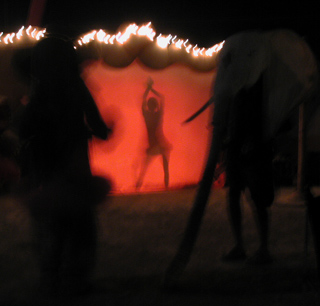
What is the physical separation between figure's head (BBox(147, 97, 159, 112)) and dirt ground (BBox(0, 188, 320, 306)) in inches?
80.5

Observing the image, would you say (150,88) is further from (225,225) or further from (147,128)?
(225,225)

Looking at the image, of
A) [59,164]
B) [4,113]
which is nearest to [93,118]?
[59,164]

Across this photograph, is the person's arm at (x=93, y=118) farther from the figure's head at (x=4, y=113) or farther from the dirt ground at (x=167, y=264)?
the figure's head at (x=4, y=113)

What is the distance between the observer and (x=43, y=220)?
10.6 ft

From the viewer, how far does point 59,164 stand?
3160 mm

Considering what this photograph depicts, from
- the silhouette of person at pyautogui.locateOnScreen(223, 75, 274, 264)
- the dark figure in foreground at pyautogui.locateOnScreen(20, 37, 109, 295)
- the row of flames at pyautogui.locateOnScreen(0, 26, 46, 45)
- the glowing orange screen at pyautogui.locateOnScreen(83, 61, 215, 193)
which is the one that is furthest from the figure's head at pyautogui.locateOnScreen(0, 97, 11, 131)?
the silhouette of person at pyautogui.locateOnScreen(223, 75, 274, 264)

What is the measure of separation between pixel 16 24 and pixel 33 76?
755 cm

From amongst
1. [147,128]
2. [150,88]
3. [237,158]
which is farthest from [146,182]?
[237,158]

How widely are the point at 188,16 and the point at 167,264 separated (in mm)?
7700

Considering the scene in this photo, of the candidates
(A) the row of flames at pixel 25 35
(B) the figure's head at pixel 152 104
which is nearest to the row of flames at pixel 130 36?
(A) the row of flames at pixel 25 35

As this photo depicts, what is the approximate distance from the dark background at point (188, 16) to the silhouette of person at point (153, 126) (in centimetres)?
175

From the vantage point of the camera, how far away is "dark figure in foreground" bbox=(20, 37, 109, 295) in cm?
311

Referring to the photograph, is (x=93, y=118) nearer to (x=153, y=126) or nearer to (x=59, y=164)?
(x=59, y=164)

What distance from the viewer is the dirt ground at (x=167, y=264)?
10.2 ft
